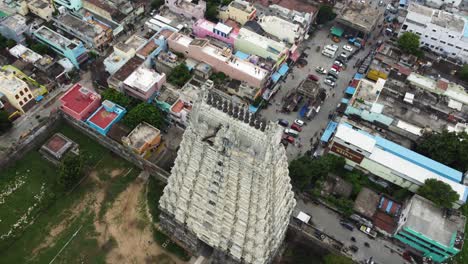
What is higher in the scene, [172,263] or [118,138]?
[118,138]

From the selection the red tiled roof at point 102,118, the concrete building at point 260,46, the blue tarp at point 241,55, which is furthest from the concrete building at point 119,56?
the concrete building at point 260,46

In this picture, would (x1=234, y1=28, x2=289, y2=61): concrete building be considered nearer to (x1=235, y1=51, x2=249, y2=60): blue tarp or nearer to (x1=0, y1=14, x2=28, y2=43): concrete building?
(x1=235, y1=51, x2=249, y2=60): blue tarp

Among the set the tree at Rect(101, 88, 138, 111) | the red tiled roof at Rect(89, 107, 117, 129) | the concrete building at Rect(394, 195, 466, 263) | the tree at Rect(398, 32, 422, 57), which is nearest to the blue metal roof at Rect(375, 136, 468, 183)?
the concrete building at Rect(394, 195, 466, 263)

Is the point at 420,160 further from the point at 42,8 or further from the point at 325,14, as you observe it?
the point at 42,8

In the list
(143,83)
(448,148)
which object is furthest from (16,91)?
(448,148)

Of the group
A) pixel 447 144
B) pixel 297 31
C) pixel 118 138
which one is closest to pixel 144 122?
pixel 118 138

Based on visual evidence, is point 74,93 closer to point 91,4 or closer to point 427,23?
point 91,4

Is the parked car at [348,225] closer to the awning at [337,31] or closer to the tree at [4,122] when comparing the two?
the awning at [337,31]
